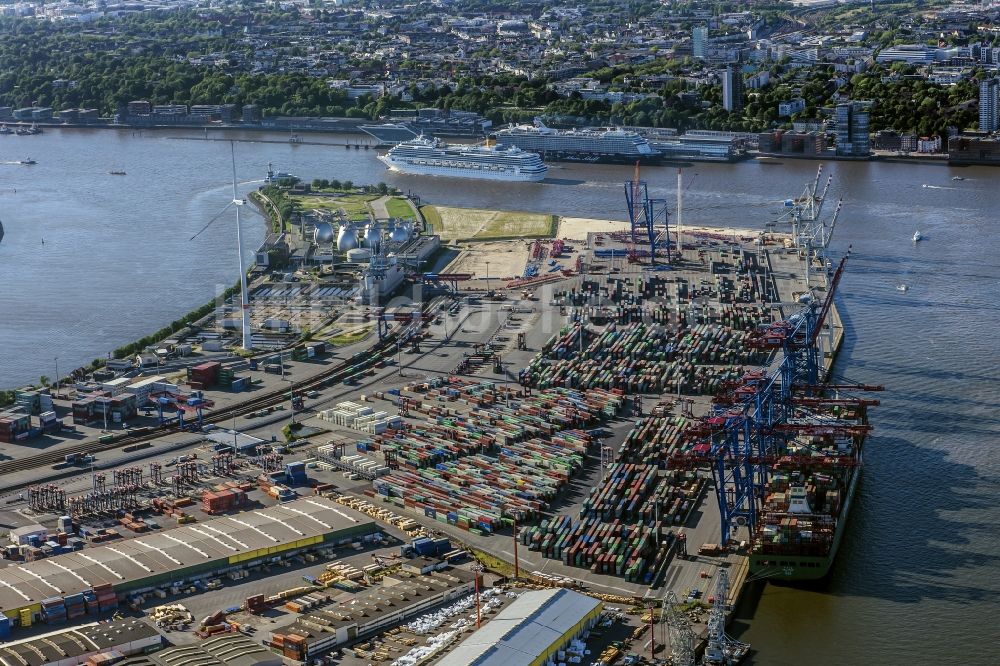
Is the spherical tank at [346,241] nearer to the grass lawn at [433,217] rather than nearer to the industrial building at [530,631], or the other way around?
the grass lawn at [433,217]

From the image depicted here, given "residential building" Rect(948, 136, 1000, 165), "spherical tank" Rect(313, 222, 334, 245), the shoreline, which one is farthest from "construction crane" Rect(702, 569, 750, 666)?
"residential building" Rect(948, 136, 1000, 165)

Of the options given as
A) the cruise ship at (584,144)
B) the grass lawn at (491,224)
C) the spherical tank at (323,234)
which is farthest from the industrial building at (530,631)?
the cruise ship at (584,144)

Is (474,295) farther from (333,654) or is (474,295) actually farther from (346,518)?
(333,654)

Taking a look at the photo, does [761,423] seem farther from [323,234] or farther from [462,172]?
[462,172]

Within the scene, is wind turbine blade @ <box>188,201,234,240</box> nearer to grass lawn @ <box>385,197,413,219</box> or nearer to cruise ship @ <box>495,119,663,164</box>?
grass lawn @ <box>385,197,413,219</box>

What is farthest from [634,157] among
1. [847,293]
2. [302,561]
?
[302,561]

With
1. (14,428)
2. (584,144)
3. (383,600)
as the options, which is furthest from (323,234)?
(383,600)
